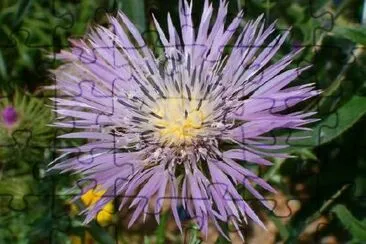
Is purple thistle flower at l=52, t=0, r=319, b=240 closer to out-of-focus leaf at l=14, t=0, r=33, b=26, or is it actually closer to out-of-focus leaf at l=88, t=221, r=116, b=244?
out-of-focus leaf at l=88, t=221, r=116, b=244

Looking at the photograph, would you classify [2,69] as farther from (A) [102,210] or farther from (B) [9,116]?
(A) [102,210]

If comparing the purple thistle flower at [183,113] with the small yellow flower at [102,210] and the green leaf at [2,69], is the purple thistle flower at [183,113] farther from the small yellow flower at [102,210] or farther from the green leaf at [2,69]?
the green leaf at [2,69]

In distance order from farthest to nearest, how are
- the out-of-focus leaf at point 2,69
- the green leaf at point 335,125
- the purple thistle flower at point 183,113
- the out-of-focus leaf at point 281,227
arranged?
the out-of-focus leaf at point 2,69, the out-of-focus leaf at point 281,227, the green leaf at point 335,125, the purple thistle flower at point 183,113

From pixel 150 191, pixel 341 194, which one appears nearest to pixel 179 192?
pixel 150 191

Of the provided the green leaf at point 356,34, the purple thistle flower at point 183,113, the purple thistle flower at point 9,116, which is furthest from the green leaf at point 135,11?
the green leaf at point 356,34

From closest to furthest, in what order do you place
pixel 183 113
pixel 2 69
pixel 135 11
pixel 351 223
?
pixel 183 113 < pixel 351 223 < pixel 135 11 < pixel 2 69

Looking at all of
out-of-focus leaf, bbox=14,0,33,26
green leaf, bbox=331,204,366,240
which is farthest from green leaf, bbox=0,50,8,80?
green leaf, bbox=331,204,366,240

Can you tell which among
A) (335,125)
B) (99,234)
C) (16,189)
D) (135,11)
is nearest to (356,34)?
(335,125)

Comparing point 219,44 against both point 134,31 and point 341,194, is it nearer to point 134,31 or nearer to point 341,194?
point 134,31
